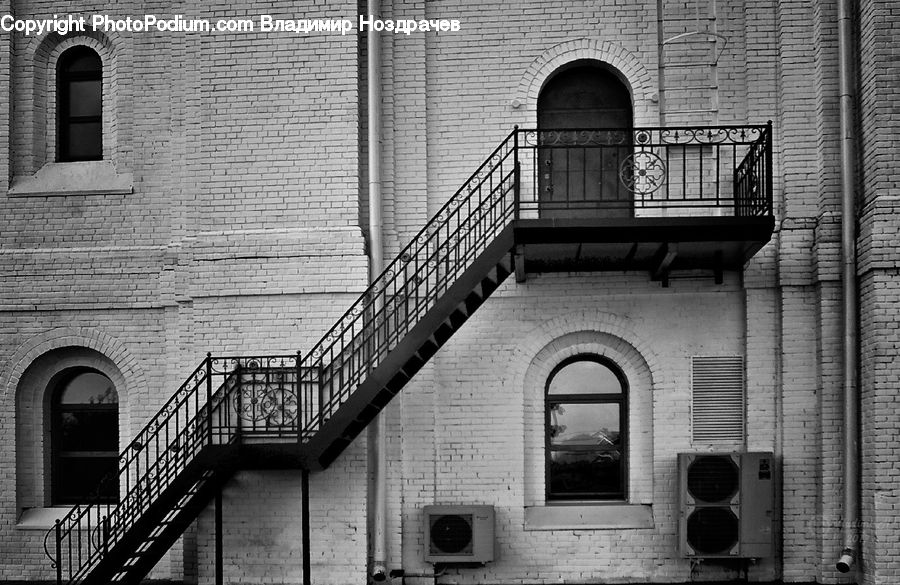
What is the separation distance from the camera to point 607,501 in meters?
8.82

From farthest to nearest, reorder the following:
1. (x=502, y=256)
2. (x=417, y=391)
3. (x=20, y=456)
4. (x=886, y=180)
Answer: (x=20, y=456) → (x=417, y=391) → (x=886, y=180) → (x=502, y=256)

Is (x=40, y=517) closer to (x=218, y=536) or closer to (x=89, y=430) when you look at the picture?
(x=89, y=430)

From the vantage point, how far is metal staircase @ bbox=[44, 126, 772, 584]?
7.48 m

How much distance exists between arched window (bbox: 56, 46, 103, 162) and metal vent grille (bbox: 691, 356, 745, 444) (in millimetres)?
7371

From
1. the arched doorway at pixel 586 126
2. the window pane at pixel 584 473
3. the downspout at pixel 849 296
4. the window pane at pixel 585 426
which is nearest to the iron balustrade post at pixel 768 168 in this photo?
the downspout at pixel 849 296

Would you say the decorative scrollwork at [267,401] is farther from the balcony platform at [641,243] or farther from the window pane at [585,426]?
the window pane at [585,426]

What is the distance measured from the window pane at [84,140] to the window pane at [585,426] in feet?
20.1

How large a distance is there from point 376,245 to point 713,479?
13.9ft

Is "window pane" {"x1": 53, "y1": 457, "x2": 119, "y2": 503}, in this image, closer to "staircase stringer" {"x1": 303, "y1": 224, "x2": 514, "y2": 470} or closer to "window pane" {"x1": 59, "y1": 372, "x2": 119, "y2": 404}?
"window pane" {"x1": 59, "y1": 372, "x2": 119, "y2": 404}

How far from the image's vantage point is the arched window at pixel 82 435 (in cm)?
938

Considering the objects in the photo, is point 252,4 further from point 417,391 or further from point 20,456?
point 20,456

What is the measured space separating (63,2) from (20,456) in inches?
206

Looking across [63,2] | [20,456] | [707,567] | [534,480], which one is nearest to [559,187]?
[534,480]

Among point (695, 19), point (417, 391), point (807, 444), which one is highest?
point (695, 19)
